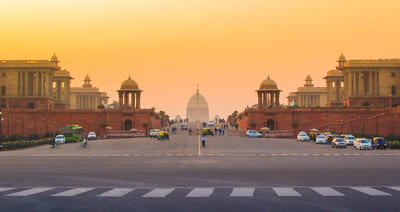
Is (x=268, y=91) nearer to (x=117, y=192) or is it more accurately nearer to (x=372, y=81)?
(x=372, y=81)

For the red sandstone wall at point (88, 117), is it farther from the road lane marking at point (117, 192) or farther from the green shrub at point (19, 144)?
the road lane marking at point (117, 192)

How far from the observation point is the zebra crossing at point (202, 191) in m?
20.2

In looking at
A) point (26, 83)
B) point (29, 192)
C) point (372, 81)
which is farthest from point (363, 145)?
point (26, 83)

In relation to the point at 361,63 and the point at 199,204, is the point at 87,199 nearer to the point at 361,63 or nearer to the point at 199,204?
the point at 199,204

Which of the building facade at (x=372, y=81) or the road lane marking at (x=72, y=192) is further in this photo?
the building facade at (x=372, y=81)

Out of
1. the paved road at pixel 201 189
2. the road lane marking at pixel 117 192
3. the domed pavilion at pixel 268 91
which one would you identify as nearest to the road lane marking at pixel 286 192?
the paved road at pixel 201 189

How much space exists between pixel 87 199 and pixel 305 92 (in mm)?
182119

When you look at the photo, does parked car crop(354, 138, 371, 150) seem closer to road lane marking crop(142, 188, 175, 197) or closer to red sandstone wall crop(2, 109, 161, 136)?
road lane marking crop(142, 188, 175, 197)

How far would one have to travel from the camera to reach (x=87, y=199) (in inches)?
754

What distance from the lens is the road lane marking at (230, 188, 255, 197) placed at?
2012 cm

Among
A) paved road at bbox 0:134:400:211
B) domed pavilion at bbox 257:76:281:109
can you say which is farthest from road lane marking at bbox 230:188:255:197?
domed pavilion at bbox 257:76:281:109

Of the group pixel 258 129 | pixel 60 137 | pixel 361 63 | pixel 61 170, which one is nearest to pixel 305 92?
pixel 361 63

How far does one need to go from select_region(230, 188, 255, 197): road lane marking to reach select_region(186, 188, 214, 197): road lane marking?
32.1 inches

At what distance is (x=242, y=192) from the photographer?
21141 millimetres
